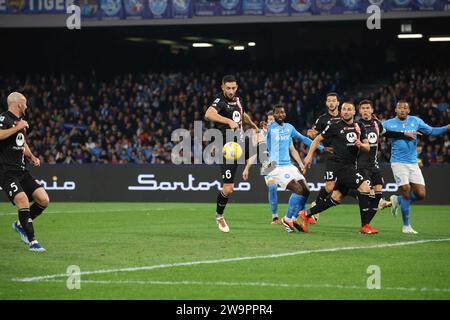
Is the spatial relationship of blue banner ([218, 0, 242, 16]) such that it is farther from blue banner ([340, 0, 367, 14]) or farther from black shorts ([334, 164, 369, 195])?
black shorts ([334, 164, 369, 195])

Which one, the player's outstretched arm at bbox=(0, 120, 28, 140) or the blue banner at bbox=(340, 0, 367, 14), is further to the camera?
the blue banner at bbox=(340, 0, 367, 14)

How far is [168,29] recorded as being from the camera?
38.2m

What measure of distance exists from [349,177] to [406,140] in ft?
5.30

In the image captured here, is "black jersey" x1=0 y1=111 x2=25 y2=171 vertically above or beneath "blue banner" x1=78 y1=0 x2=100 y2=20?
beneath

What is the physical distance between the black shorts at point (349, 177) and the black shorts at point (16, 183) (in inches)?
212

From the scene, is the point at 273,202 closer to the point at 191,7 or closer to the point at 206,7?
the point at 206,7

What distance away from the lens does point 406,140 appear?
1648 centimetres

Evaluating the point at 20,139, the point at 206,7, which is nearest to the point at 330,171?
the point at 20,139

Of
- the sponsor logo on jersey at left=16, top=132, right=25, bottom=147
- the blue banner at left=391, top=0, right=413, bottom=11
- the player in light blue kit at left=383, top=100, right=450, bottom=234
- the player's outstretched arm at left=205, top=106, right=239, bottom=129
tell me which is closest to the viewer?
the sponsor logo on jersey at left=16, top=132, right=25, bottom=147

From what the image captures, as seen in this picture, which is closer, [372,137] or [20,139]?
[20,139]

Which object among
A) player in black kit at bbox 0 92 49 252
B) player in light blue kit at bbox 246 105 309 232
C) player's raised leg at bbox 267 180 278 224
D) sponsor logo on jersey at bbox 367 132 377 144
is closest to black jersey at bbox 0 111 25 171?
player in black kit at bbox 0 92 49 252

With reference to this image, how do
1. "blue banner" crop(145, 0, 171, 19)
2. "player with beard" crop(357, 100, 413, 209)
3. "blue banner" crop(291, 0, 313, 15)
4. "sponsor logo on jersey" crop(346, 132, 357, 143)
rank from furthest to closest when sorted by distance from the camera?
1. "blue banner" crop(145, 0, 171, 19)
2. "blue banner" crop(291, 0, 313, 15)
3. "player with beard" crop(357, 100, 413, 209)
4. "sponsor logo on jersey" crop(346, 132, 357, 143)

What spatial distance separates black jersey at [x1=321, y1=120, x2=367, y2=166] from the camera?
51.4 ft
